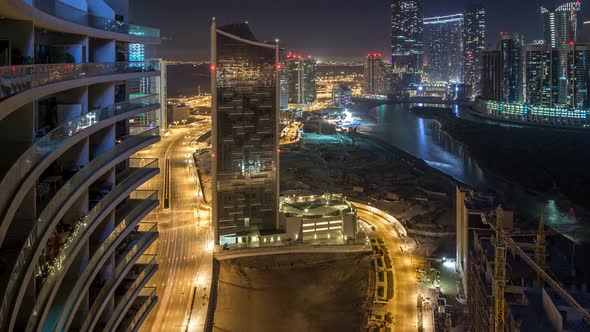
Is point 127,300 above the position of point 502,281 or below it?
above

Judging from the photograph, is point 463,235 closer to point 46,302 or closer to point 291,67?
point 46,302

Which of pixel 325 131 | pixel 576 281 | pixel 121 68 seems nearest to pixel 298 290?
pixel 576 281

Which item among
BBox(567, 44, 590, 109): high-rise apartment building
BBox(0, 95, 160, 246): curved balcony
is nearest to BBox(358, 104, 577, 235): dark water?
BBox(567, 44, 590, 109): high-rise apartment building

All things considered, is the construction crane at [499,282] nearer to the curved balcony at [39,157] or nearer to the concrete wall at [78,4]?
the curved balcony at [39,157]

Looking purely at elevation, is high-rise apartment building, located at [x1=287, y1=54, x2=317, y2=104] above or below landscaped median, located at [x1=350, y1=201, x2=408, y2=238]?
above

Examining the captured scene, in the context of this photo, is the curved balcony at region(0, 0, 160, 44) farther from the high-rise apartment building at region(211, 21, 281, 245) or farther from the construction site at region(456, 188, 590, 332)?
the high-rise apartment building at region(211, 21, 281, 245)

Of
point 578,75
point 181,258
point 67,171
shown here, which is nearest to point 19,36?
point 67,171

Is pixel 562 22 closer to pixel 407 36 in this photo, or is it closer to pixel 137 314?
pixel 407 36
